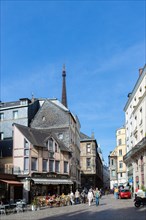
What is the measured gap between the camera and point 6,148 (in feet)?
151

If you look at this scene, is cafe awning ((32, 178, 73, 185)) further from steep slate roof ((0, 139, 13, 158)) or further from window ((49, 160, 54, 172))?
steep slate roof ((0, 139, 13, 158))

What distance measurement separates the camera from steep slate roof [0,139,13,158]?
44.7 m

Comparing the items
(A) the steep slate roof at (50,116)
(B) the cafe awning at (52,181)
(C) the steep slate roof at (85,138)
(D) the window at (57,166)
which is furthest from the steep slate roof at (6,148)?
(C) the steep slate roof at (85,138)

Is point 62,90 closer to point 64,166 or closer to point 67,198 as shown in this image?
point 64,166

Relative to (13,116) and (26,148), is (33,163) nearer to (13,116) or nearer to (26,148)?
(26,148)

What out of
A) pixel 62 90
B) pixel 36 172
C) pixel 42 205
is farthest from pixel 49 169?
pixel 62 90

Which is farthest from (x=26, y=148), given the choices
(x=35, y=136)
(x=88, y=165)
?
(x=88, y=165)

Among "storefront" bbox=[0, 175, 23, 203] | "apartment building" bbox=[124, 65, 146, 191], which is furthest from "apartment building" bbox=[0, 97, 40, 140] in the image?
"apartment building" bbox=[124, 65, 146, 191]

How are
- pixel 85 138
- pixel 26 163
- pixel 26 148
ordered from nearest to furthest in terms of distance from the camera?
pixel 26 163
pixel 26 148
pixel 85 138

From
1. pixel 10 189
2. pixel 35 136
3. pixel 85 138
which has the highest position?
pixel 85 138

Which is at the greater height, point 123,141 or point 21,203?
point 123,141

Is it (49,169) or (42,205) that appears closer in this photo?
(42,205)

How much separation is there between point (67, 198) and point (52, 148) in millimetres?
10785

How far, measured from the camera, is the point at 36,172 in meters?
39.8
